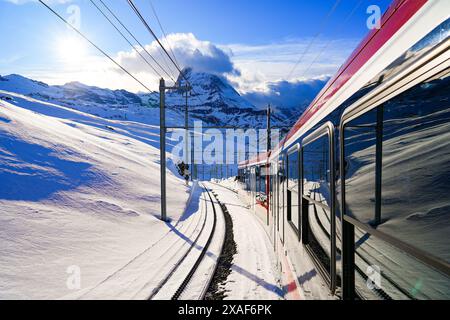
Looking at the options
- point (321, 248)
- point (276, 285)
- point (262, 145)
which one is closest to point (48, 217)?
point (276, 285)

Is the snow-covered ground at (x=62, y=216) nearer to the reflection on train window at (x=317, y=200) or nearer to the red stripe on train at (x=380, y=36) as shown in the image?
the reflection on train window at (x=317, y=200)

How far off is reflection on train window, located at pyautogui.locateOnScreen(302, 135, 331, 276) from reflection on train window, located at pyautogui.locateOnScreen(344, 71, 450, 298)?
90 cm

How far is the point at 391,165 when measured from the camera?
1531 mm

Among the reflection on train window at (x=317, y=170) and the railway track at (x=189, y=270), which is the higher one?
the reflection on train window at (x=317, y=170)

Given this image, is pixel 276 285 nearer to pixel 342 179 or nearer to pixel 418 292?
pixel 342 179

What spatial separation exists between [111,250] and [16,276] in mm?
2706

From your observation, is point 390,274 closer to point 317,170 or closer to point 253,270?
point 317,170

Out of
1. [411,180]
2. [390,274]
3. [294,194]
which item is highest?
[411,180]

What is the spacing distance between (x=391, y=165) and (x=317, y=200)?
1.74 metres

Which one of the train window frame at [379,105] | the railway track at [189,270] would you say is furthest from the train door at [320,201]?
the railway track at [189,270]

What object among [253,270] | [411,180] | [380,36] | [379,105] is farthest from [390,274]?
[253,270]

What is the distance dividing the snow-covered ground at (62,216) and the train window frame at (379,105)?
4776mm

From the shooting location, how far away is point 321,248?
309 centimetres

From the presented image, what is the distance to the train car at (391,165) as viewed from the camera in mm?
1225
